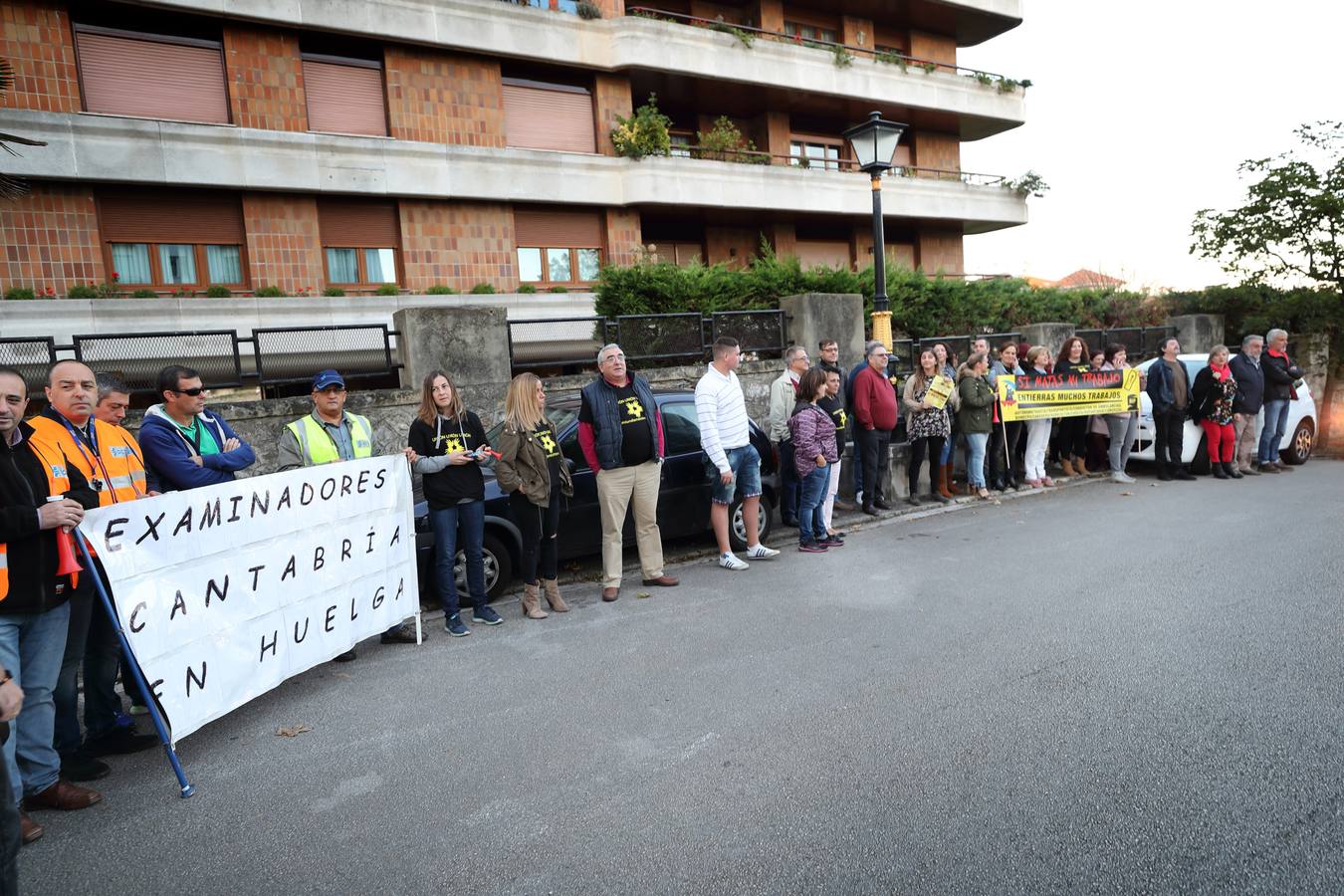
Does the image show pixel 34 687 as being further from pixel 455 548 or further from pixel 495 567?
pixel 495 567

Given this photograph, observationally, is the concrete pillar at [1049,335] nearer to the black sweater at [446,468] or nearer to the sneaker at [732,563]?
the sneaker at [732,563]

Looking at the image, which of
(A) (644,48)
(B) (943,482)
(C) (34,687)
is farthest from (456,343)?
(A) (644,48)

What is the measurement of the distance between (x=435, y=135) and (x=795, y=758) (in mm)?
18157

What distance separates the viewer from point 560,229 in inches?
783

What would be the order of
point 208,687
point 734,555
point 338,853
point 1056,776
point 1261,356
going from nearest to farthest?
point 338,853 → point 1056,776 → point 208,687 → point 734,555 → point 1261,356

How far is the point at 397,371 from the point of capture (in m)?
9.91

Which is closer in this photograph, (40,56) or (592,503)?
(592,503)

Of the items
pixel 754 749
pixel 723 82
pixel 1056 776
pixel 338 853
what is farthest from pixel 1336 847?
pixel 723 82

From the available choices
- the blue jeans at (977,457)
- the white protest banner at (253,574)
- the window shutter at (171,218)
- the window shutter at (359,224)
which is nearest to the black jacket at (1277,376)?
the blue jeans at (977,457)

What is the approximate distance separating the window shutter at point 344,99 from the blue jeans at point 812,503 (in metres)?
14.9

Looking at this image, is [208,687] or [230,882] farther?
[208,687]

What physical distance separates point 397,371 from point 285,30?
37.5 feet

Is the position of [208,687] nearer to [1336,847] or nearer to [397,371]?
[1336,847]

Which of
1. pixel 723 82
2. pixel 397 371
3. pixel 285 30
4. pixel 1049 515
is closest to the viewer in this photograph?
pixel 1049 515
